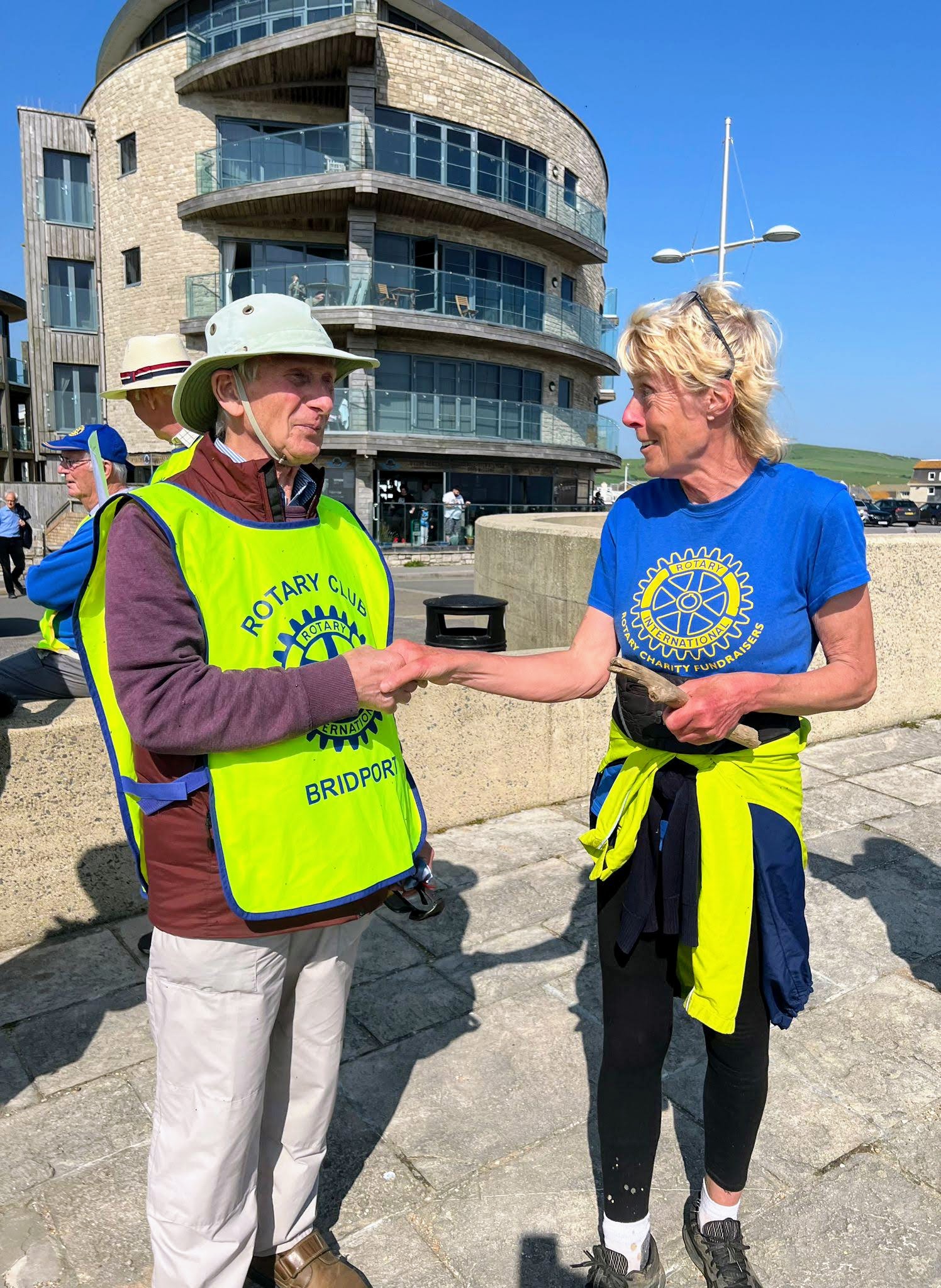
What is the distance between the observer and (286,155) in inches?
1090

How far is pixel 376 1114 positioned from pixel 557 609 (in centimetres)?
506

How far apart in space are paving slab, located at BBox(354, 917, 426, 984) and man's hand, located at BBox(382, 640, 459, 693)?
5.91ft

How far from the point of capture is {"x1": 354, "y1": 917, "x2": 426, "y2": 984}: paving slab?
3592mm

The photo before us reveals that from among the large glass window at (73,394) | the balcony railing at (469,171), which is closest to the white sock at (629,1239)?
the balcony railing at (469,171)

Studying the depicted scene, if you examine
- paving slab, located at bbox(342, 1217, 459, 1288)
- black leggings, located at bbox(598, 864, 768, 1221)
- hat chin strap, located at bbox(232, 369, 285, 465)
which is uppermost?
hat chin strap, located at bbox(232, 369, 285, 465)

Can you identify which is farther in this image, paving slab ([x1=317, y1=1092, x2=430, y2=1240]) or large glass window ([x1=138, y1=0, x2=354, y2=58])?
large glass window ([x1=138, y1=0, x2=354, y2=58])

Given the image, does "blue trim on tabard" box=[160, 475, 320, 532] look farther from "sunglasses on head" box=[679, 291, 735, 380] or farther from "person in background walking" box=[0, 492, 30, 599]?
"person in background walking" box=[0, 492, 30, 599]

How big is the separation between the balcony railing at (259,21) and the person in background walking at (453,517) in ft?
46.6

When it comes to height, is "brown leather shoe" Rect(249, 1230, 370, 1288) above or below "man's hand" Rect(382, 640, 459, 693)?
below

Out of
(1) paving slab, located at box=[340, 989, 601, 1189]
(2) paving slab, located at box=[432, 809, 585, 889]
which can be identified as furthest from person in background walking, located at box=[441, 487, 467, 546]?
(1) paving slab, located at box=[340, 989, 601, 1189]

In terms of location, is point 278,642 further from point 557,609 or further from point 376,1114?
point 557,609

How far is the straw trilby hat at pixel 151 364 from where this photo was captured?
3.88 meters

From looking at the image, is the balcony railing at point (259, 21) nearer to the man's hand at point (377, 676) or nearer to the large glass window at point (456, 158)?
the large glass window at point (456, 158)

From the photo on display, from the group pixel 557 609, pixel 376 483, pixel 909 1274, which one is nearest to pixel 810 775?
pixel 557 609
